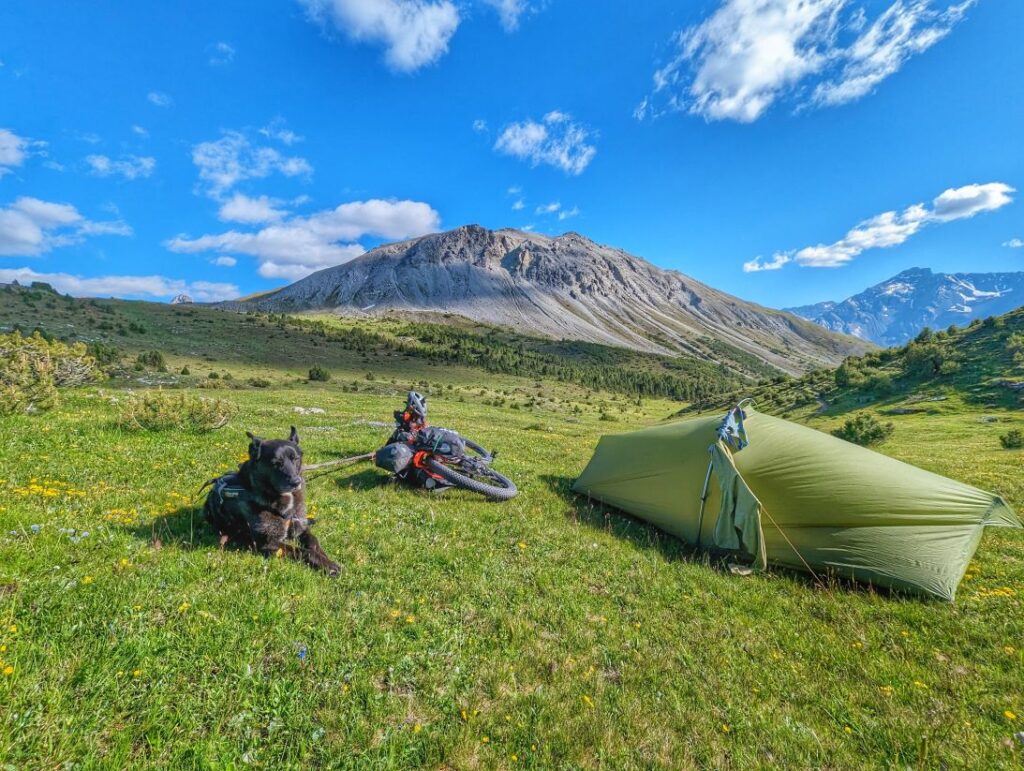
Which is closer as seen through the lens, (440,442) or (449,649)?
(449,649)

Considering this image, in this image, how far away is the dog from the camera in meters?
5.95

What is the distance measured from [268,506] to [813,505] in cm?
1001

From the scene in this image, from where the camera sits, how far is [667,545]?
9531 millimetres

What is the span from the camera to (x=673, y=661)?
18.1 ft

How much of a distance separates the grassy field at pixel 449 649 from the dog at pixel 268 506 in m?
0.45

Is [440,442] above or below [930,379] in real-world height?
below

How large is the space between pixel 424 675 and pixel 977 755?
5.71 meters

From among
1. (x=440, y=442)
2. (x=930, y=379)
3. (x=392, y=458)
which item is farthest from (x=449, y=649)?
(x=930, y=379)

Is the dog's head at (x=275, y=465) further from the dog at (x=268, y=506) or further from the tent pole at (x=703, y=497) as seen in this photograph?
the tent pole at (x=703, y=497)

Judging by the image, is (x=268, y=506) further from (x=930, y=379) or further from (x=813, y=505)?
(x=930, y=379)

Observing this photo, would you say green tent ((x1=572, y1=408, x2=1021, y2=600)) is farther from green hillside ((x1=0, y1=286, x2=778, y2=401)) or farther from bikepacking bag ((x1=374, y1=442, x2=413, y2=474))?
green hillside ((x1=0, y1=286, x2=778, y2=401))

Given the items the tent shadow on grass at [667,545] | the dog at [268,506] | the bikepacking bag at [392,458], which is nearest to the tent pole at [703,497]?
the tent shadow on grass at [667,545]

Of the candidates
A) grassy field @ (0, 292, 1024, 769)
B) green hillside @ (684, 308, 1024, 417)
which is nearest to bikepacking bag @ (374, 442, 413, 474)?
grassy field @ (0, 292, 1024, 769)

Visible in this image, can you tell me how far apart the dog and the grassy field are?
447 millimetres
